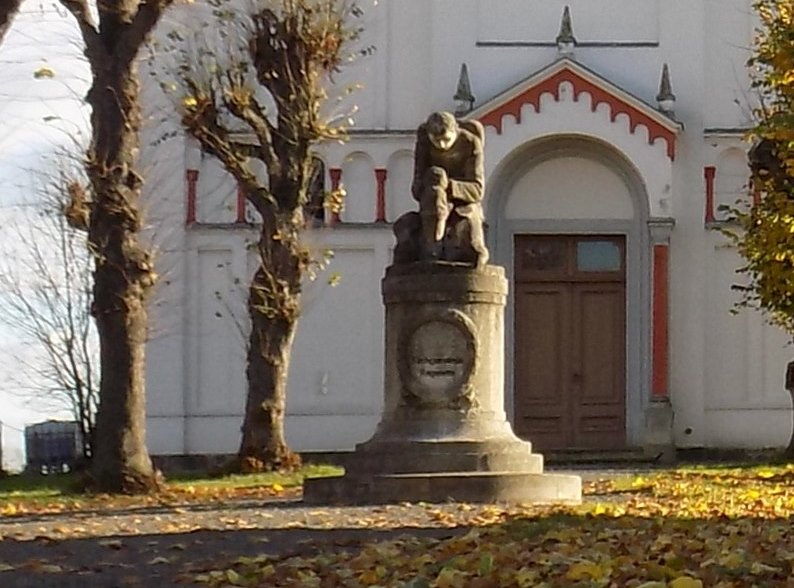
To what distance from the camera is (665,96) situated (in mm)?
30828

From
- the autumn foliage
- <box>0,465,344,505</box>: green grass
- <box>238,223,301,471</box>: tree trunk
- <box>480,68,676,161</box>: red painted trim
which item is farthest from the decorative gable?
<box>0,465,344,505</box>: green grass

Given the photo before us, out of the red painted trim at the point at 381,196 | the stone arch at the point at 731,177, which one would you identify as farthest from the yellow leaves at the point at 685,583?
the stone arch at the point at 731,177

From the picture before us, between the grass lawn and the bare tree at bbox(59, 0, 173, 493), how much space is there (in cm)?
50

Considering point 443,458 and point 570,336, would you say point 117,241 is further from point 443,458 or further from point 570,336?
point 570,336

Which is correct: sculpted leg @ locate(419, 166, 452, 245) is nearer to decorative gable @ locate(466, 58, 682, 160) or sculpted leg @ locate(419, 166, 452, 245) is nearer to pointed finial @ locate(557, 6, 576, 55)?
decorative gable @ locate(466, 58, 682, 160)

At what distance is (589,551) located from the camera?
33.0ft

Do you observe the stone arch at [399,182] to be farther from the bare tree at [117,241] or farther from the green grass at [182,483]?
the bare tree at [117,241]

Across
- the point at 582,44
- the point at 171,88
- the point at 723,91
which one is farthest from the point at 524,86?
the point at 171,88

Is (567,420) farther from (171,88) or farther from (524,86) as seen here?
(171,88)

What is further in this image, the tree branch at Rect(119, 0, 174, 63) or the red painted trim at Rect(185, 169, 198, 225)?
the red painted trim at Rect(185, 169, 198, 225)

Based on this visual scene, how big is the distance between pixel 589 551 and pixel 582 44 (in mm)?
22321

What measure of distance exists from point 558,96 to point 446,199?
44.5ft

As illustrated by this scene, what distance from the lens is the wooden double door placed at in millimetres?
30953

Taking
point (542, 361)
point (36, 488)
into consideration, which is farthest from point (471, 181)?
point (542, 361)
